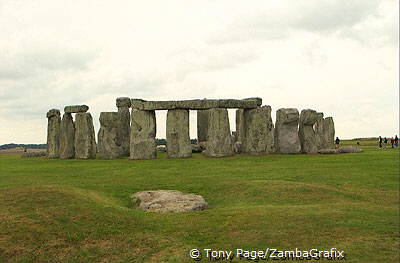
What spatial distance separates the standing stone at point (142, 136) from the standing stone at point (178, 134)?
125 cm

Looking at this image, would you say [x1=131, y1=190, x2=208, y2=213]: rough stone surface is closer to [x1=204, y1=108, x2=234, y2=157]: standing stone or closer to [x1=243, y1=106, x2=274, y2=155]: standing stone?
[x1=204, y1=108, x2=234, y2=157]: standing stone

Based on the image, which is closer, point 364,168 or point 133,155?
point 364,168

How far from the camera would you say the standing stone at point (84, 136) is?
32344 mm

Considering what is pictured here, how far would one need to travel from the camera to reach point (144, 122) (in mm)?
30672

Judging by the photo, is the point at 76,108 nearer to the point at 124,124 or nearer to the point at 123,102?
the point at 123,102

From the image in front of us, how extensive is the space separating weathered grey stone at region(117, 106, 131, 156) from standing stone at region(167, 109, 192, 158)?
13.5 feet

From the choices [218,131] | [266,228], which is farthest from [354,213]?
[218,131]

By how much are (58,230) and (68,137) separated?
2214 centimetres

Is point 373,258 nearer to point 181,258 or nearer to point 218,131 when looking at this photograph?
point 181,258

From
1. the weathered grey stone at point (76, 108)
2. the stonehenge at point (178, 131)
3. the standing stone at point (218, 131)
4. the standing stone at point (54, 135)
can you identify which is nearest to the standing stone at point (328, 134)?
the stonehenge at point (178, 131)

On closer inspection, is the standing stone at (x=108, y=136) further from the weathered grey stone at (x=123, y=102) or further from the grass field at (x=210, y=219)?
the grass field at (x=210, y=219)

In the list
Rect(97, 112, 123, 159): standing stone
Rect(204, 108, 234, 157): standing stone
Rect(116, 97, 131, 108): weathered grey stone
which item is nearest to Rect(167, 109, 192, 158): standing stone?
Rect(204, 108, 234, 157): standing stone

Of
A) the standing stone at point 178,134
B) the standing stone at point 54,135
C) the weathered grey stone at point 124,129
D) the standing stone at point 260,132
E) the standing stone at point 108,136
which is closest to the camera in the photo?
the standing stone at point 178,134

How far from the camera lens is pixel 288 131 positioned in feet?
104
